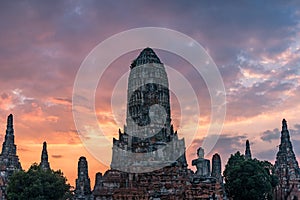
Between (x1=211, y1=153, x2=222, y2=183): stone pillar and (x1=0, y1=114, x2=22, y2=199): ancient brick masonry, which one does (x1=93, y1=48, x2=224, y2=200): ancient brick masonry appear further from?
(x1=0, y1=114, x2=22, y2=199): ancient brick masonry

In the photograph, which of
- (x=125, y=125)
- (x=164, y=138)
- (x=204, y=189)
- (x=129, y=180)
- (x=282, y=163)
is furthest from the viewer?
(x=282, y=163)

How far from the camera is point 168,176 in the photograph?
125 feet

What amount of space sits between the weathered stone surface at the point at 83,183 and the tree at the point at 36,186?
171cm

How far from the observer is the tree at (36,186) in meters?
50.2

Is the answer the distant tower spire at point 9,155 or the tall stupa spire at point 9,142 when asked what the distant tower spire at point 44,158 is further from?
the tall stupa spire at point 9,142

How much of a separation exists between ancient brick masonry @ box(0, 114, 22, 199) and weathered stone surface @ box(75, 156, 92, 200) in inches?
A: 449

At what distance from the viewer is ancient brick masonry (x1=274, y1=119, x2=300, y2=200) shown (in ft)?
207

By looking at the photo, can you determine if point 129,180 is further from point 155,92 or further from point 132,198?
point 155,92

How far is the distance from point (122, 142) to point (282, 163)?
27.2 meters

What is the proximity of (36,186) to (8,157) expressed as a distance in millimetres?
13787

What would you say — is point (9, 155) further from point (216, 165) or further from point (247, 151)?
point (247, 151)

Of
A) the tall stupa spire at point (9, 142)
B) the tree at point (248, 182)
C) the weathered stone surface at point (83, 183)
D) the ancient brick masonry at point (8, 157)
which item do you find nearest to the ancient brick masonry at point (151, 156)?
the weathered stone surface at point (83, 183)

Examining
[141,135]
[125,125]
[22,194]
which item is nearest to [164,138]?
[141,135]

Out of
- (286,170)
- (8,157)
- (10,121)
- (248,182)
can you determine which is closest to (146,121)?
(248,182)
